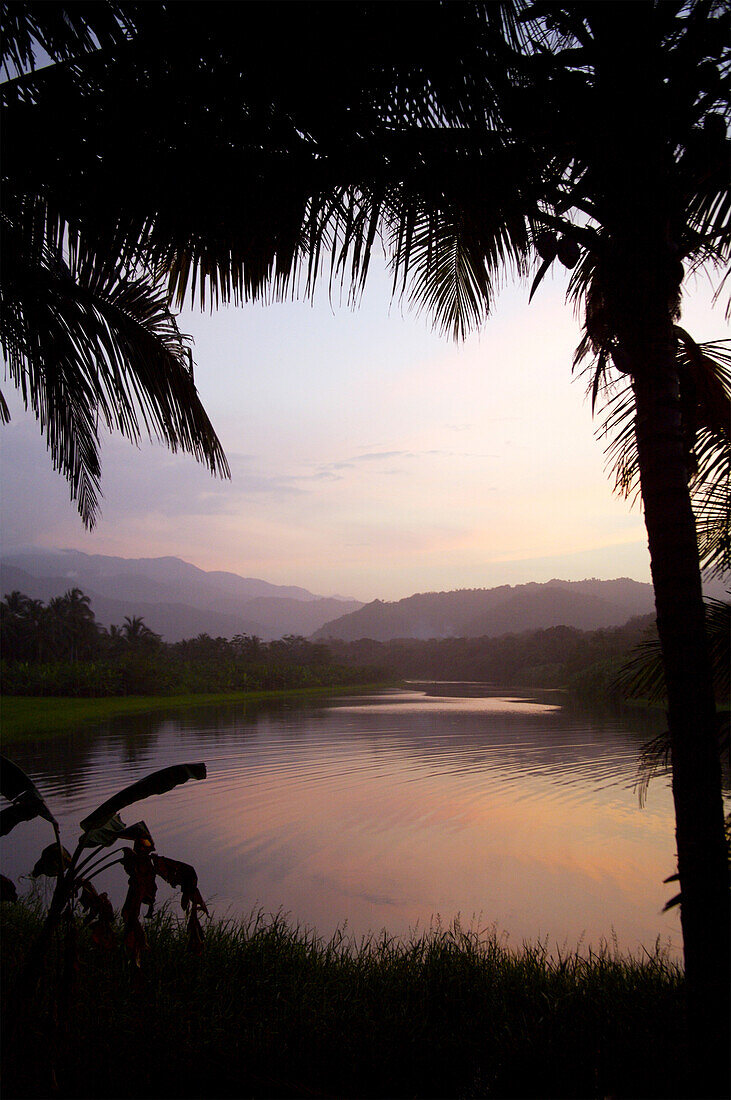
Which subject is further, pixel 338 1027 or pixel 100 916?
pixel 338 1027

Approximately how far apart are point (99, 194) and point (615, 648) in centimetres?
3397

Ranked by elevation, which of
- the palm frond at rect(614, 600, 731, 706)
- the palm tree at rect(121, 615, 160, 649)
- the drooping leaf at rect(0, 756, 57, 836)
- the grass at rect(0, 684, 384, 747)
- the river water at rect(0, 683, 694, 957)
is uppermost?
the palm frond at rect(614, 600, 731, 706)

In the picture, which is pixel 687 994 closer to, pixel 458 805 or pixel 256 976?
pixel 256 976

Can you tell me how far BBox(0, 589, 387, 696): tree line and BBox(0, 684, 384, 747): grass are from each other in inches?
46.5

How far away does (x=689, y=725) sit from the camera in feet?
6.85

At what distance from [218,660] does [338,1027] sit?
1651 inches

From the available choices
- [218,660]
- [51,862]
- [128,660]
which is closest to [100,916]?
[51,862]

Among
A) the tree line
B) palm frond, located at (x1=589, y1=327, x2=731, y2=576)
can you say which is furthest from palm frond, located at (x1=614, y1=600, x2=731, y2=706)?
the tree line

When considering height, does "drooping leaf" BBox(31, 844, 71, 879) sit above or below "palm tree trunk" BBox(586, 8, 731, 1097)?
below

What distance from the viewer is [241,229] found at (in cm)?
238

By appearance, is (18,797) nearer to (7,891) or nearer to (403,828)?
(7,891)

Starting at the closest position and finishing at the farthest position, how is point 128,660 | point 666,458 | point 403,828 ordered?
point 666,458
point 403,828
point 128,660

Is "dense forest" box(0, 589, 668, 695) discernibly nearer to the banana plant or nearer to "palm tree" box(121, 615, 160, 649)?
"palm tree" box(121, 615, 160, 649)

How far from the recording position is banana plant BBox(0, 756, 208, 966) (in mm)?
2309
